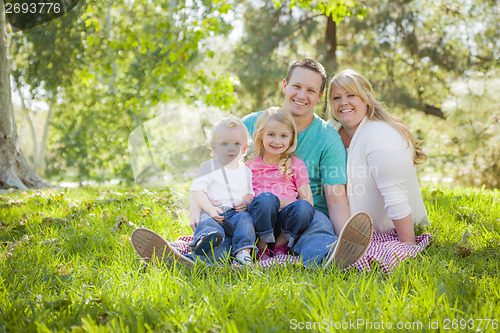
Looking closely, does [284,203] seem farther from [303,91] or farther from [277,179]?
[303,91]

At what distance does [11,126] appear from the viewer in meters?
6.32

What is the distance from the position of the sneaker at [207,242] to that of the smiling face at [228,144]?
59cm

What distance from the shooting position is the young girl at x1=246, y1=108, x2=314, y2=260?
2.64m

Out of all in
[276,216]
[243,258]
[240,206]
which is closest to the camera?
[243,258]

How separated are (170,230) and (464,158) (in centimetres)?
853

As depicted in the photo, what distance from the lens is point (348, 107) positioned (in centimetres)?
322

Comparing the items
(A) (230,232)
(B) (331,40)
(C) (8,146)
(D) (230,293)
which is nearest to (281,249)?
(A) (230,232)

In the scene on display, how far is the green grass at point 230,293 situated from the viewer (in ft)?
5.08

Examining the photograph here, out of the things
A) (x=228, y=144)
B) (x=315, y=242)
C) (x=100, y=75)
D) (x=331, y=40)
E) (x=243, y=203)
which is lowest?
(x=315, y=242)

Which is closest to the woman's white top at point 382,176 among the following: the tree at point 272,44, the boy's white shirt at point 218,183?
the boy's white shirt at point 218,183

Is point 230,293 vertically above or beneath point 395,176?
beneath

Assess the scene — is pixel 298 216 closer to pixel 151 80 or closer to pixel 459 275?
pixel 459 275

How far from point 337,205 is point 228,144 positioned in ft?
3.10

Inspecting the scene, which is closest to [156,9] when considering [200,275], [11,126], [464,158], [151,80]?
[151,80]
